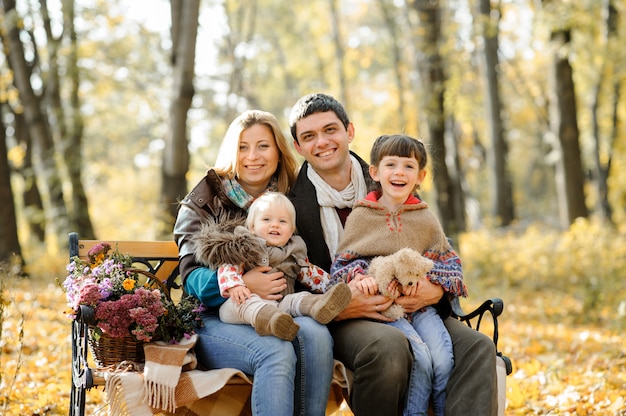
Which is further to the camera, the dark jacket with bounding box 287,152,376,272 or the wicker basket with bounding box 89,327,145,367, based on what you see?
the dark jacket with bounding box 287,152,376,272

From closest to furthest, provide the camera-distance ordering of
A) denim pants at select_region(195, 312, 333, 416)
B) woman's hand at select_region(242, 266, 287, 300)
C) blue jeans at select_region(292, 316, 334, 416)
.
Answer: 1. denim pants at select_region(195, 312, 333, 416)
2. blue jeans at select_region(292, 316, 334, 416)
3. woman's hand at select_region(242, 266, 287, 300)

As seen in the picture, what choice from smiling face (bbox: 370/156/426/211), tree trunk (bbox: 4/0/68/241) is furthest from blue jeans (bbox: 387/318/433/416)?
tree trunk (bbox: 4/0/68/241)

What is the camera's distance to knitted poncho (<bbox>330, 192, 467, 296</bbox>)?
11.9ft

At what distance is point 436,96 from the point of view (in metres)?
13.5

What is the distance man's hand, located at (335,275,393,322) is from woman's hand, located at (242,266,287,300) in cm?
32

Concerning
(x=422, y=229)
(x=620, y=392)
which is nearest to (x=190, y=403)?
(x=422, y=229)

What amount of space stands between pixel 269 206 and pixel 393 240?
0.64 metres

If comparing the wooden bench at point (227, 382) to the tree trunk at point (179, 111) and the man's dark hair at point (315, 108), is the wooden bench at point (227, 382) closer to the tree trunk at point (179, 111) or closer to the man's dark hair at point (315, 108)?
the man's dark hair at point (315, 108)

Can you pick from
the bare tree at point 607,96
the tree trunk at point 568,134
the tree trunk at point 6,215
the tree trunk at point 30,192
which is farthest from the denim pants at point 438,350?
the bare tree at point 607,96

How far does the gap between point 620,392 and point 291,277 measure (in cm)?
231

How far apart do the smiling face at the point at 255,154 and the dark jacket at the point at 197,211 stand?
155 millimetres

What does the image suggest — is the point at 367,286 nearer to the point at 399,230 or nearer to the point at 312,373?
the point at 399,230

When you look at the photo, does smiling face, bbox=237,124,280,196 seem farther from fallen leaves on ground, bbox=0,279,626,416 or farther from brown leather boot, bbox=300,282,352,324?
fallen leaves on ground, bbox=0,279,626,416

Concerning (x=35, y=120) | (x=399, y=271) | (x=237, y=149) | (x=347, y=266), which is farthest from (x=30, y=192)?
(x=399, y=271)
